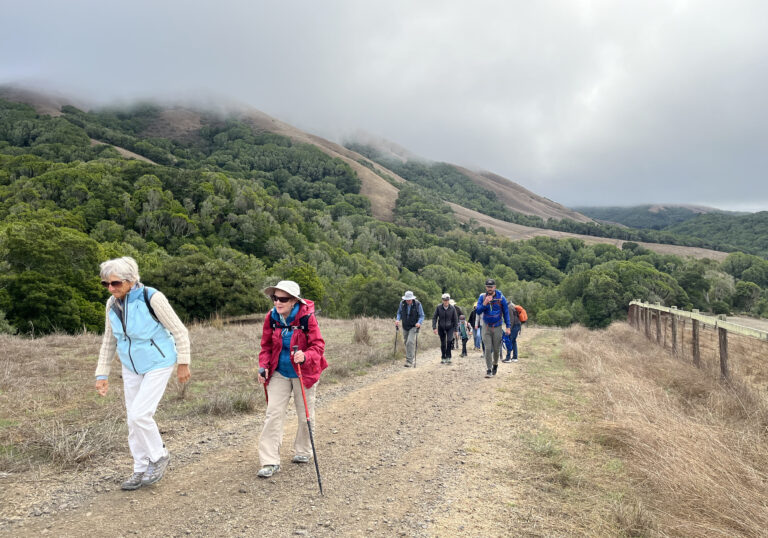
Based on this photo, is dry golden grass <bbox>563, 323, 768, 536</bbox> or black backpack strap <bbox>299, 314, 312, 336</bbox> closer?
dry golden grass <bbox>563, 323, 768, 536</bbox>

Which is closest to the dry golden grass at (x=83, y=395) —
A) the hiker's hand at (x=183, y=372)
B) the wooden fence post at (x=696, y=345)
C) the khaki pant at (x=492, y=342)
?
the hiker's hand at (x=183, y=372)

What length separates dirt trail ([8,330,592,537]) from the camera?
364 centimetres

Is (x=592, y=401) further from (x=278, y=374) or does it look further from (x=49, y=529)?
(x=49, y=529)

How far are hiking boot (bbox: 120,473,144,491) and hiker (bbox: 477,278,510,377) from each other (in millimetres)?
7903

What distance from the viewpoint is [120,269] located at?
13.6 feet

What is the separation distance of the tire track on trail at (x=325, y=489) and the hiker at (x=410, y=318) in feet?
16.0

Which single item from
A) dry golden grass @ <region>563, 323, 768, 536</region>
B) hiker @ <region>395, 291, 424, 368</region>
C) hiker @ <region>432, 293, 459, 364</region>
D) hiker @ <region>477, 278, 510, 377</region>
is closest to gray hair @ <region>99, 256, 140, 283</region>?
dry golden grass @ <region>563, 323, 768, 536</region>

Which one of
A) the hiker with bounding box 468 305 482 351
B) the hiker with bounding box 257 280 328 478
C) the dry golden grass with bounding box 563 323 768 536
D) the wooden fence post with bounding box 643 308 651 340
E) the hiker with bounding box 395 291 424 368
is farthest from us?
the wooden fence post with bounding box 643 308 651 340

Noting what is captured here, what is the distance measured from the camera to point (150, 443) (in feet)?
14.0

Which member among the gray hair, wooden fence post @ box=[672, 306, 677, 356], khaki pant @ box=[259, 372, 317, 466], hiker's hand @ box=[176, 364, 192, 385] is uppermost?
the gray hair

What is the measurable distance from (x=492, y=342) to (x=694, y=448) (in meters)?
6.23

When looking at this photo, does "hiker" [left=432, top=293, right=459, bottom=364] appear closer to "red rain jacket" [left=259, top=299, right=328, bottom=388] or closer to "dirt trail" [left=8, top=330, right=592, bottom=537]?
"dirt trail" [left=8, top=330, right=592, bottom=537]

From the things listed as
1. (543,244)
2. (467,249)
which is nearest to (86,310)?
(467,249)

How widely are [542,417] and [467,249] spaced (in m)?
143
